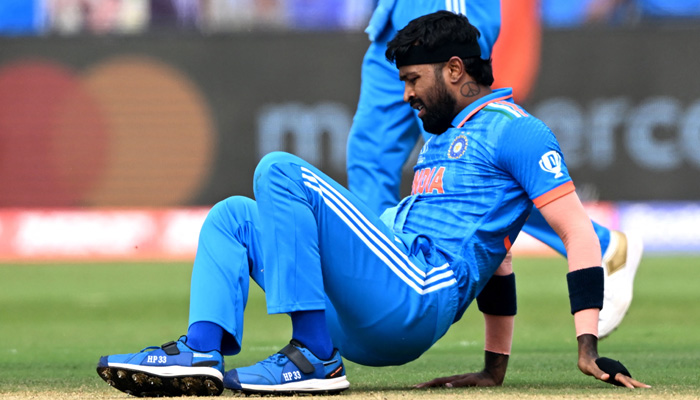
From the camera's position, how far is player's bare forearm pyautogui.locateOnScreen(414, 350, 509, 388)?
3.69m

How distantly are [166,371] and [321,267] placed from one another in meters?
0.53

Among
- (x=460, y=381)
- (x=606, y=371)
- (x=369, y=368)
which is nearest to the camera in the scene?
(x=606, y=371)

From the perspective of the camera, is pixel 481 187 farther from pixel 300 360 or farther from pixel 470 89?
pixel 300 360

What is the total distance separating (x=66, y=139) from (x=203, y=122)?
168cm

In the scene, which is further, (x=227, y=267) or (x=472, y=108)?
(x=472, y=108)

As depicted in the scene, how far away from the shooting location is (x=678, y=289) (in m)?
9.30

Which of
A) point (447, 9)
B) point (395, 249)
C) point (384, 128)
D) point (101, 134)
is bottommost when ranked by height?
point (101, 134)

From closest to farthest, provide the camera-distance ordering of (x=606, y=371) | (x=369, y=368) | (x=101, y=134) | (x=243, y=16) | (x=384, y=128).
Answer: (x=606, y=371) < (x=369, y=368) < (x=384, y=128) < (x=243, y=16) < (x=101, y=134)

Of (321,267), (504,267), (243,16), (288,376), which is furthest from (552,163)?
(243,16)

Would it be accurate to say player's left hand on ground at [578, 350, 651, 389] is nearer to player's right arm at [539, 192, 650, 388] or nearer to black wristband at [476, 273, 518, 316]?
player's right arm at [539, 192, 650, 388]

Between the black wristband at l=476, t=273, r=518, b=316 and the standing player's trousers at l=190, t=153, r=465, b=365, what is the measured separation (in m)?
0.33

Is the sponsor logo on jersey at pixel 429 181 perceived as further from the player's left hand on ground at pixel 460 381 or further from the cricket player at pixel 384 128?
the cricket player at pixel 384 128

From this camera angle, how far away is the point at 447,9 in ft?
16.3

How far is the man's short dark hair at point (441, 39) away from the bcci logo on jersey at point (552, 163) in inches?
17.0
